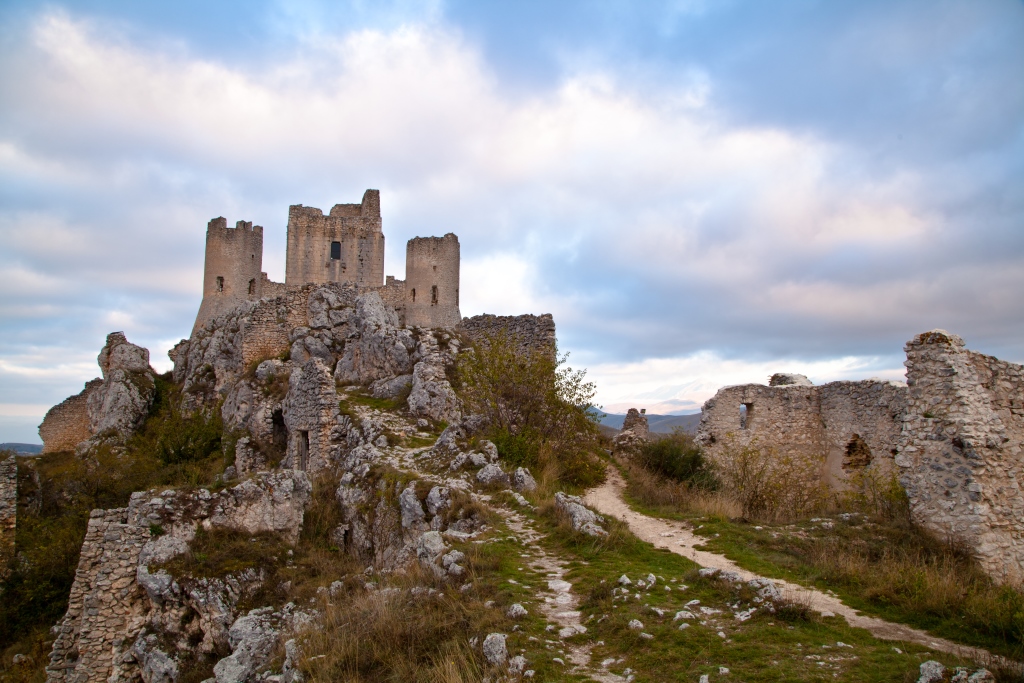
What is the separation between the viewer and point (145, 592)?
31.6ft

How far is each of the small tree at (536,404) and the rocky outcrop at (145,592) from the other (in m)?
5.17

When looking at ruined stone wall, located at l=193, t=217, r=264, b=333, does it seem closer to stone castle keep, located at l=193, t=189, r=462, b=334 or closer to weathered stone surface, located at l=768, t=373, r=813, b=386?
stone castle keep, located at l=193, t=189, r=462, b=334

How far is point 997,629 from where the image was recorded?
5.56 meters

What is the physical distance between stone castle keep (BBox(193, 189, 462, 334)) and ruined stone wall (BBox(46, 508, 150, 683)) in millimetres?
19710

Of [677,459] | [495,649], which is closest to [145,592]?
[495,649]

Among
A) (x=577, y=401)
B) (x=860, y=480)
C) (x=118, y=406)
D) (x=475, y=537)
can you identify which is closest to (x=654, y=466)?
(x=577, y=401)

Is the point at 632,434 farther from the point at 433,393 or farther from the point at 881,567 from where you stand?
the point at 881,567

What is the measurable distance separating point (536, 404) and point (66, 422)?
1012 inches

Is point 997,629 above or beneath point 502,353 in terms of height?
beneath

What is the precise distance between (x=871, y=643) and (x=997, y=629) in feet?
4.36

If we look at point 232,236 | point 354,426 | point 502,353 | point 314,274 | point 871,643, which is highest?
point 232,236

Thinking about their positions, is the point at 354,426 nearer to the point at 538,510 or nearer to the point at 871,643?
the point at 538,510

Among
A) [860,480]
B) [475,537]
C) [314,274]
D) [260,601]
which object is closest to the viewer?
[475,537]

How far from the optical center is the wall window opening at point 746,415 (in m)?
17.3
